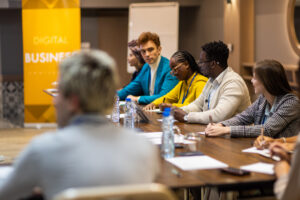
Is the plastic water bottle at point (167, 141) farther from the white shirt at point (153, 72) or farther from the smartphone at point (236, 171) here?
the white shirt at point (153, 72)

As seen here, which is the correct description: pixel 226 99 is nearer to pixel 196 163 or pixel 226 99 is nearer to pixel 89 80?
pixel 196 163

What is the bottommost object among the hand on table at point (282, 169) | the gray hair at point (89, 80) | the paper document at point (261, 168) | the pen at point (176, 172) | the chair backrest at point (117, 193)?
the pen at point (176, 172)

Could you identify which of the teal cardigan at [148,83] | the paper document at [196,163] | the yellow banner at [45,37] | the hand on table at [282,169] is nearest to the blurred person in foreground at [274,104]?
the paper document at [196,163]

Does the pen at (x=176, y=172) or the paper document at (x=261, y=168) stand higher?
the paper document at (x=261, y=168)

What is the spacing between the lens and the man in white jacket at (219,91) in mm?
3314

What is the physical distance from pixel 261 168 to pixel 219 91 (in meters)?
1.46

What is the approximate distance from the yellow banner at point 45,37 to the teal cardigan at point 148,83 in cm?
214

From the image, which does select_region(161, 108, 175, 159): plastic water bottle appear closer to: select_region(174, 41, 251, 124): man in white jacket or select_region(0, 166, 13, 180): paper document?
select_region(0, 166, 13, 180): paper document

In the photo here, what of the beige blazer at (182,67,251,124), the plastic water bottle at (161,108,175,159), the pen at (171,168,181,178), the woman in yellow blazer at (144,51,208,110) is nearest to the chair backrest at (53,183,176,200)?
the pen at (171,168,181,178)

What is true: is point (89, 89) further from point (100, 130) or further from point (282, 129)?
point (282, 129)

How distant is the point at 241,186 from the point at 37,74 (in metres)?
5.94

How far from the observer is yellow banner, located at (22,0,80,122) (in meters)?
7.25

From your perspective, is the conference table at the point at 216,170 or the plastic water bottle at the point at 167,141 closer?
the conference table at the point at 216,170

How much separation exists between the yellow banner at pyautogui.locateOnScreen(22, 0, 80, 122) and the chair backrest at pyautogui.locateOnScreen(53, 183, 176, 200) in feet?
20.6
